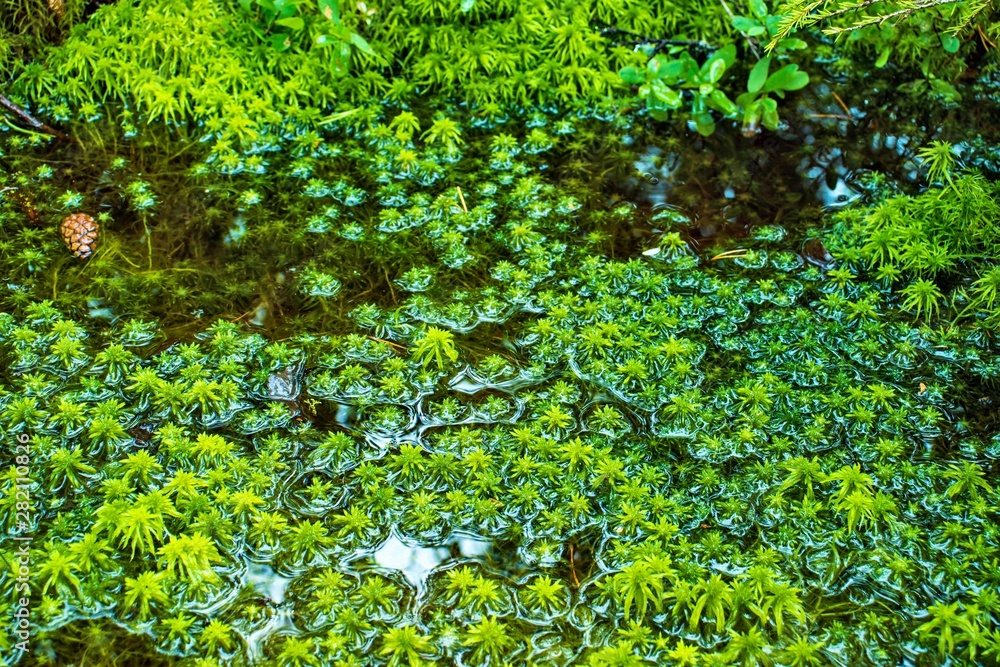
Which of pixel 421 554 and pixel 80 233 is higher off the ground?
pixel 80 233

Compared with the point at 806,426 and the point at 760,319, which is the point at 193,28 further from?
the point at 806,426

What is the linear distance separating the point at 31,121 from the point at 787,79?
4.45 meters

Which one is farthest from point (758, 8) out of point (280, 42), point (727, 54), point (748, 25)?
point (280, 42)

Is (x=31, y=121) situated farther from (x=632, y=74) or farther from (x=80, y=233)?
(x=632, y=74)

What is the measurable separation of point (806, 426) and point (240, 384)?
246cm

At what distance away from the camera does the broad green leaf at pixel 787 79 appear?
14.6ft

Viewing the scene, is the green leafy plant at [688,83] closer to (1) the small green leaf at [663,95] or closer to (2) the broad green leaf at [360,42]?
(1) the small green leaf at [663,95]

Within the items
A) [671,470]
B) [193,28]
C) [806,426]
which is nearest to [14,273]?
[193,28]

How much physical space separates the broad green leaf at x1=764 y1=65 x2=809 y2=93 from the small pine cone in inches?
152

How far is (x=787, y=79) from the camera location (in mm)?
4484

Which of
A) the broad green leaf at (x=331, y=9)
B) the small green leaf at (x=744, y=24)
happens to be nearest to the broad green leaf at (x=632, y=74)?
the small green leaf at (x=744, y=24)

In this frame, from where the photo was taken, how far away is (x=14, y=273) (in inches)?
152

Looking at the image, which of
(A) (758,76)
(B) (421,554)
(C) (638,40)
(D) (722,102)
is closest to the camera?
(B) (421,554)

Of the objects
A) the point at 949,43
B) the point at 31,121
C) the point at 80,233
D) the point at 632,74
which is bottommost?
the point at 80,233
